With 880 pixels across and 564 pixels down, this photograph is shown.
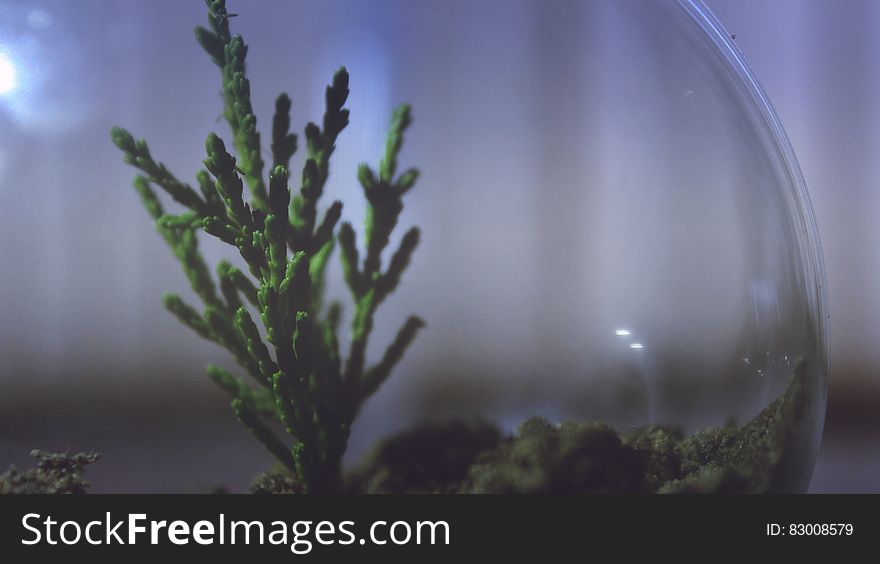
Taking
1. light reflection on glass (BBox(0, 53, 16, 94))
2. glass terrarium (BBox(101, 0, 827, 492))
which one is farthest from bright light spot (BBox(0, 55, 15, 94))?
glass terrarium (BBox(101, 0, 827, 492))

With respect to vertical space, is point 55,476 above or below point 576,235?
below

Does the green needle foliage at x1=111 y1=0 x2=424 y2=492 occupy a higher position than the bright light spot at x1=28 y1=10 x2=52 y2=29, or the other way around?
the bright light spot at x1=28 y1=10 x2=52 y2=29

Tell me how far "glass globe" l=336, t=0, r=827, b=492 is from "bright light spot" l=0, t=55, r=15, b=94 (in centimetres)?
24

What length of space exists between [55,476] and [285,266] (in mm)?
238

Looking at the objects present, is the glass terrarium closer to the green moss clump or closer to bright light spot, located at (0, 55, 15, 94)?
the green moss clump

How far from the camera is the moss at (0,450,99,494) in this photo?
499 millimetres

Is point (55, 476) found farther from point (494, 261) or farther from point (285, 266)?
point (494, 261)

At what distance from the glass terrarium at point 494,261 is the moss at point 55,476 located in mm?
139

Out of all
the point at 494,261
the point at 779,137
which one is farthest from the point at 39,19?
the point at 779,137

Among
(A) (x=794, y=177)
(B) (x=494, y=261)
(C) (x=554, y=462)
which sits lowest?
(C) (x=554, y=462)

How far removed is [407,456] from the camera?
455mm

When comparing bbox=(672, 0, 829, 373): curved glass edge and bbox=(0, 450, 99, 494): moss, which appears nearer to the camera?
bbox=(0, 450, 99, 494): moss

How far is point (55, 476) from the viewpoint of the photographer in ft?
1.65

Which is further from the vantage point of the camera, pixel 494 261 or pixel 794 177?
pixel 794 177
